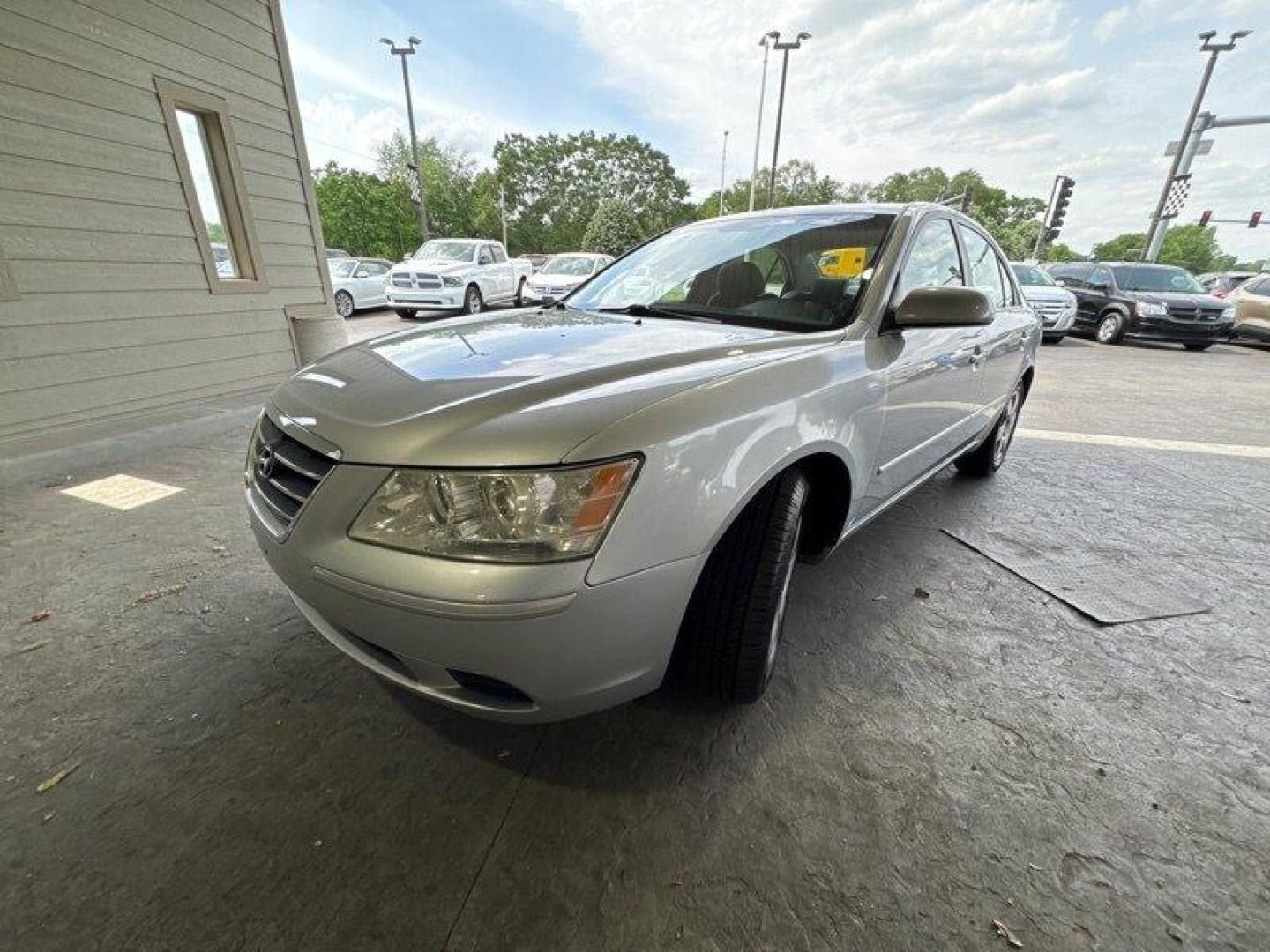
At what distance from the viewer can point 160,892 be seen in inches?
47.8

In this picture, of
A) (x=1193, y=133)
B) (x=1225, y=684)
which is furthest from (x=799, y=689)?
(x=1193, y=133)

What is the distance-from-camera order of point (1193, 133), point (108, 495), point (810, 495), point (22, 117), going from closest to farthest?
1. point (810, 495)
2. point (108, 495)
3. point (22, 117)
4. point (1193, 133)

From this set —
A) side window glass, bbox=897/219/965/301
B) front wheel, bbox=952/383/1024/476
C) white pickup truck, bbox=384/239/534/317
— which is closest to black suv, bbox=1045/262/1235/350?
front wheel, bbox=952/383/1024/476

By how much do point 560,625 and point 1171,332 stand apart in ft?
44.3

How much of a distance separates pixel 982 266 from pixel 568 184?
48.2 metres

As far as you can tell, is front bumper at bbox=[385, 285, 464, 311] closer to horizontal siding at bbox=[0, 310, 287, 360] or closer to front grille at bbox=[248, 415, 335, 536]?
horizontal siding at bbox=[0, 310, 287, 360]

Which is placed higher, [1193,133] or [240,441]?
[1193,133]

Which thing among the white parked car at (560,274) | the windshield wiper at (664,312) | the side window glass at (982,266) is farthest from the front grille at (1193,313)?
the windshield wiper at (664,312)

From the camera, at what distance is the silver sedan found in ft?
3.69

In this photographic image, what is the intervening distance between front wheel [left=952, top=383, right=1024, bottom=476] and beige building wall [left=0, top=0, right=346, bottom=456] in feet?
19.1

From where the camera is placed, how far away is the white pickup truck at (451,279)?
1166 centimetres

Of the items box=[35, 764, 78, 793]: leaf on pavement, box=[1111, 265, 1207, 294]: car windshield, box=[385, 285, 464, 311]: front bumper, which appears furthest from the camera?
box=[385, 285, 464, 311]: front bumper

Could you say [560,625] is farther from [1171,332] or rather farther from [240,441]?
[1171,332]

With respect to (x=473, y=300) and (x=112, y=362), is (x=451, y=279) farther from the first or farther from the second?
(x=112, y=362)
